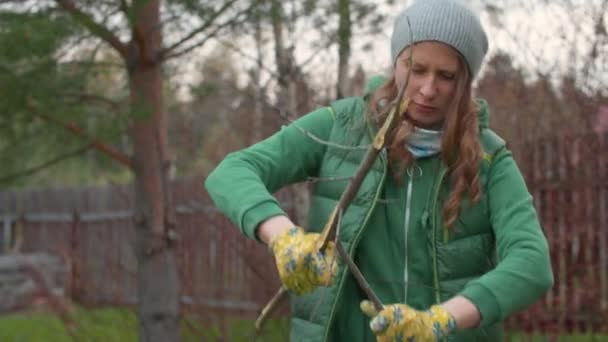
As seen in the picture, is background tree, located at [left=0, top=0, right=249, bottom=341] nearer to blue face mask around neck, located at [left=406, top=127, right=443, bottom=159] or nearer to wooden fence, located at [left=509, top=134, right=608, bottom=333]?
wooden fence, located at [left=509, top=134, right=608, bottom=333]

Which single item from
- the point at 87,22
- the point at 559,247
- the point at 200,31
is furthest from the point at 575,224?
the point at 87,22

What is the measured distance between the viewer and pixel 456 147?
90.1 inches

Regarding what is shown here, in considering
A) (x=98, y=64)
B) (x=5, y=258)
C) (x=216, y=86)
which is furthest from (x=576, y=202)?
(x=5, y=258)

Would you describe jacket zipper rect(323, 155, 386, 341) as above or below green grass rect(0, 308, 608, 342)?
→ above

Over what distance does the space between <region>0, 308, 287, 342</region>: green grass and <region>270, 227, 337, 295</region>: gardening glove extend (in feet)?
0.94

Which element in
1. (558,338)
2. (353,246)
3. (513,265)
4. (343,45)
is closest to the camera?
(513,265)

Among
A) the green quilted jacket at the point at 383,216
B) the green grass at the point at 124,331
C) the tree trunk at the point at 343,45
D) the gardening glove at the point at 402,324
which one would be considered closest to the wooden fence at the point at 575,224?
the green grass at the point at 124,331

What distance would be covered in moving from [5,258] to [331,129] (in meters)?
11.6

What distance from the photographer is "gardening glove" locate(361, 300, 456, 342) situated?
1.80m

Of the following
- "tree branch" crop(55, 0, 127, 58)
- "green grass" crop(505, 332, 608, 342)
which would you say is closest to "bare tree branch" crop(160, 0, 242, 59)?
"tree branch" crop(55, 0, 127, 58)

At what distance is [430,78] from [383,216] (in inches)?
12.9

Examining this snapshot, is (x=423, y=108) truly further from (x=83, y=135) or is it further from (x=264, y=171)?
(x=83, y=135)

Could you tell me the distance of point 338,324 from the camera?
7.61 ft

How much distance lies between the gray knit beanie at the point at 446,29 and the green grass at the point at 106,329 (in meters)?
0.75
